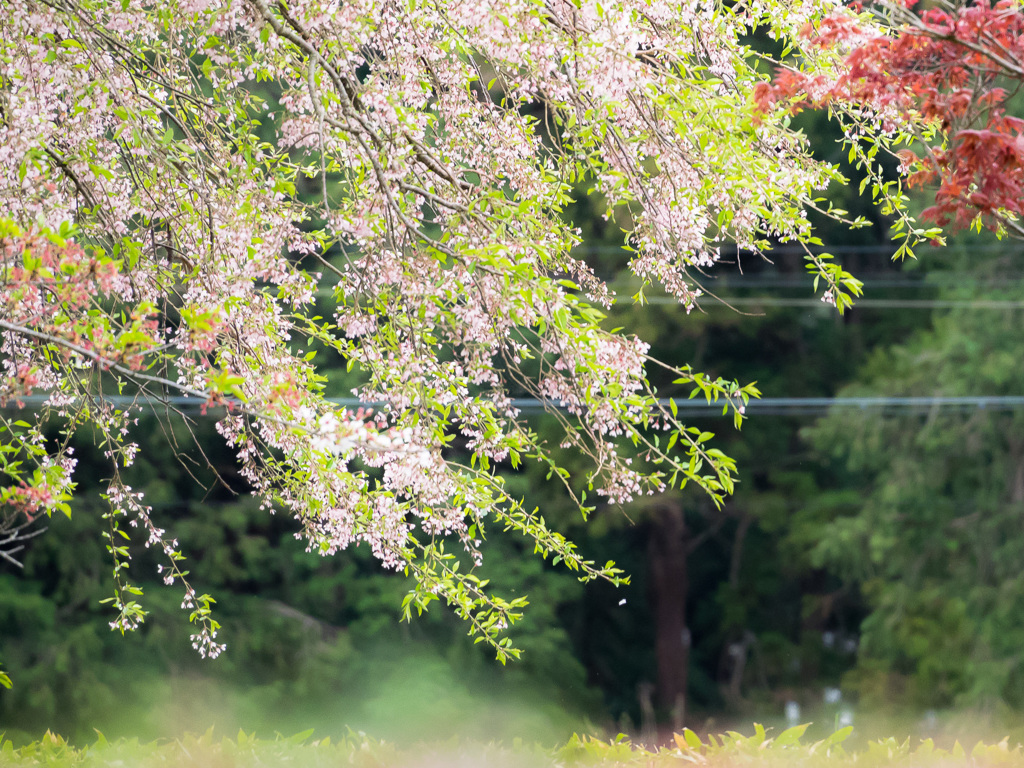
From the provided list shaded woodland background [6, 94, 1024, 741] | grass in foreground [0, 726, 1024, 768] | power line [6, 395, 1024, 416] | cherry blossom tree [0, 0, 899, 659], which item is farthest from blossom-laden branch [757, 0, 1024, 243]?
shaded woodland background [6, 94, 1024, 741]

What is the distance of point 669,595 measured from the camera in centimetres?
625

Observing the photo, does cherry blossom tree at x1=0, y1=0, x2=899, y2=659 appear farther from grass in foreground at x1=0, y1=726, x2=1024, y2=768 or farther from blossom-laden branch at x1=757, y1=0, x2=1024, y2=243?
grass in foreground at x1=0, y1=726, x2=1024, y2=768

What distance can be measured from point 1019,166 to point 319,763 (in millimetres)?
3439

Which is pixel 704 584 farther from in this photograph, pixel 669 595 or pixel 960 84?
pixel 960 84

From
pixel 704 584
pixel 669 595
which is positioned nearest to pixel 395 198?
pixel 669 595

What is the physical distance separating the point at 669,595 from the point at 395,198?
4.75 meters

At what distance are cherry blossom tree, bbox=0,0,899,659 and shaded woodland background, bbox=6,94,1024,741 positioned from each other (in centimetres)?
325

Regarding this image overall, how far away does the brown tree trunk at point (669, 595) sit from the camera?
6.20 meters

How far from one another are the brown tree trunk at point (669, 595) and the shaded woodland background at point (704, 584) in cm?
2

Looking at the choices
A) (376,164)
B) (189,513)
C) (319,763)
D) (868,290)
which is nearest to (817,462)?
(868,290)

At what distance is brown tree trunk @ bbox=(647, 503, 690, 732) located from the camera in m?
6.20

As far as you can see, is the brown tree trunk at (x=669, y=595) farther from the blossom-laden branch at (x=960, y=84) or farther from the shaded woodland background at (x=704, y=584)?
the blossom-laden branch at (x=960, y=84)

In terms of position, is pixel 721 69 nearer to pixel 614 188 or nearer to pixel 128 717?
pixel 614 188

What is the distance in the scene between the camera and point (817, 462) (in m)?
6.22
